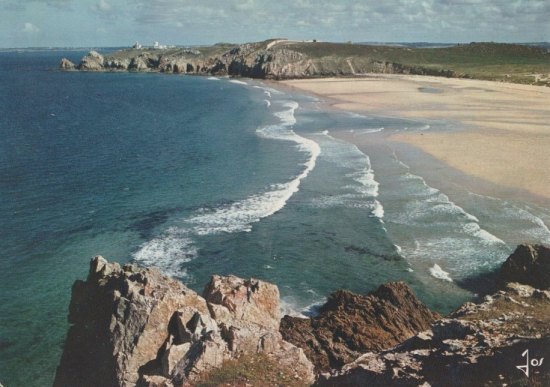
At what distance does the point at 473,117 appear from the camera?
273 feet

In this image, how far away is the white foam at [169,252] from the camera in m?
32.9

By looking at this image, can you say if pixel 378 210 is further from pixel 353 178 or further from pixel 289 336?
pixel 289 336

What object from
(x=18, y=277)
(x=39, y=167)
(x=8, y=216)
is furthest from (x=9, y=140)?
(x=18, y=277)

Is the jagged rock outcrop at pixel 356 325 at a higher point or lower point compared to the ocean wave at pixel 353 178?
lower

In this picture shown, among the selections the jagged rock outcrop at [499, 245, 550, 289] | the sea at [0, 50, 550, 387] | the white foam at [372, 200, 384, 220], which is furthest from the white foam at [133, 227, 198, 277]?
the jagged rock outcrop at [499, 245, 550, 289]

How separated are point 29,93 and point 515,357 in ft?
468

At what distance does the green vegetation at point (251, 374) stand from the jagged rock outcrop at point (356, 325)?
4340mm

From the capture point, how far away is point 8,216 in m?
40.9

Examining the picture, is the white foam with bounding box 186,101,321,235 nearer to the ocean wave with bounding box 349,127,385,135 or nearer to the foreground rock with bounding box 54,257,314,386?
the foreground rock with bounding box 54,257,314,386

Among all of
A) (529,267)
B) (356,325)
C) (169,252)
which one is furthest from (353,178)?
(356,325)

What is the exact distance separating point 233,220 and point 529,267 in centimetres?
2104

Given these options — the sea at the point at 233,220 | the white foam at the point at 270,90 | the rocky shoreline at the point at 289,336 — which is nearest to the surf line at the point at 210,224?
the sea at the point at 233,220

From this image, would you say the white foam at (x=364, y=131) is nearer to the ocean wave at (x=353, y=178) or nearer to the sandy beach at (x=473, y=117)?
the sandy beach at (x=473, y=117)

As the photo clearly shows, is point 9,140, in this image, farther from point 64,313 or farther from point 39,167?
point 64,313
